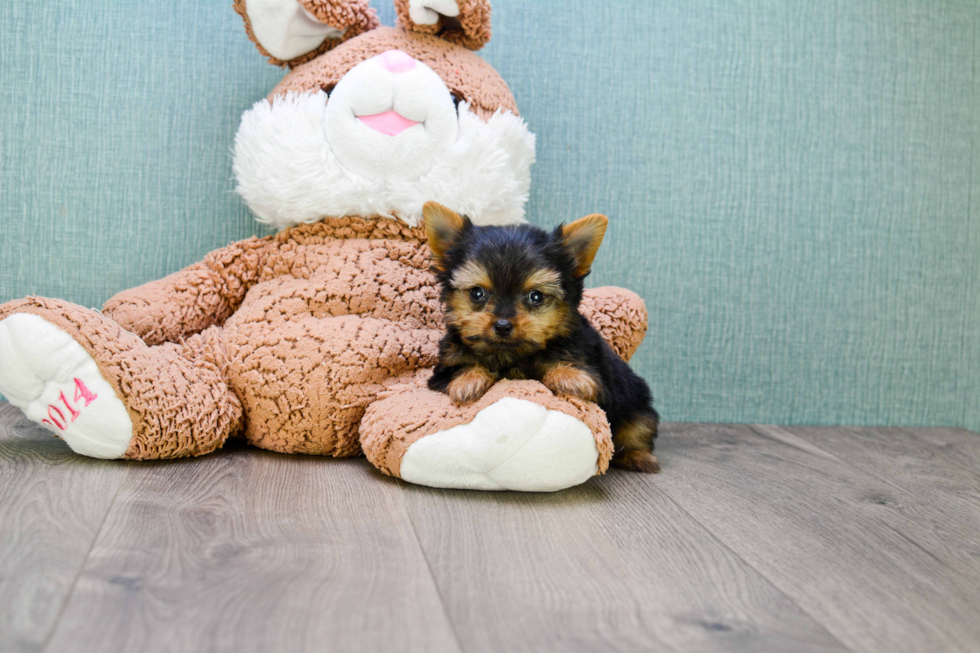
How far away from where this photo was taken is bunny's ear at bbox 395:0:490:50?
1.96 meters

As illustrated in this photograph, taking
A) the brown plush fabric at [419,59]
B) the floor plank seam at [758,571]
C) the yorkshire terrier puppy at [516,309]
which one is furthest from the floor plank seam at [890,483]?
the brown plush fabric at [419,59]

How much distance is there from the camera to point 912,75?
2561 mm

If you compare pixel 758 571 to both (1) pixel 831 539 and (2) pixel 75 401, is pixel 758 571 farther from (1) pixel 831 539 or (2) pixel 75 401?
(2) pixel 75 401

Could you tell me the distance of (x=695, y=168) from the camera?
2.50 meters

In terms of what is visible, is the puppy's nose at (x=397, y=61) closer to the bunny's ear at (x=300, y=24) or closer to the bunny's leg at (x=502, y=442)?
the bunny's ear at (x=300, y=24)

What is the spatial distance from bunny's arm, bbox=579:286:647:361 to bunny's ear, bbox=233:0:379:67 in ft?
3.29

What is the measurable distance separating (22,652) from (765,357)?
7.36 feet

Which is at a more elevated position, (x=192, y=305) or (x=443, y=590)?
(x=192, y=305)

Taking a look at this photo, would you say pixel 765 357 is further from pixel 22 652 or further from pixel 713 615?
pixel 22 652

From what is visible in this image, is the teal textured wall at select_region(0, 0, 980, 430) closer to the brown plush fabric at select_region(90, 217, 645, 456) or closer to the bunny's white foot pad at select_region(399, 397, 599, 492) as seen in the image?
the brown plush fabric at select_region(90, 217, 645, 456)

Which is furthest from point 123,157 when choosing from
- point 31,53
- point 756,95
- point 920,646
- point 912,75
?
point 912,75

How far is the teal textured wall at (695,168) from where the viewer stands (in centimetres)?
229

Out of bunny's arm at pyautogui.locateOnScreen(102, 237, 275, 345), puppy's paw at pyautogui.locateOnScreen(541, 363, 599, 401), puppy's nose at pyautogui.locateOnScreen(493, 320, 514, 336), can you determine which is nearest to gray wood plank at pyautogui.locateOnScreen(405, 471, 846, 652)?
puppy's paw at pyautogui.locateOnScreen(541, 363, 599, 401)

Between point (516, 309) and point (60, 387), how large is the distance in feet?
3.29
